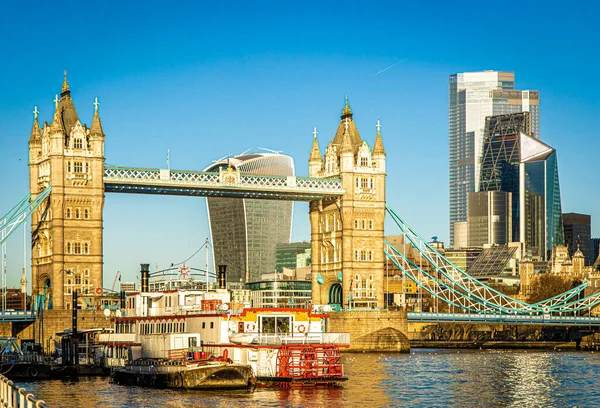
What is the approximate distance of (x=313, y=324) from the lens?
73.9 meters

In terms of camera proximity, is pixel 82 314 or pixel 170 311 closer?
pixel 170 311

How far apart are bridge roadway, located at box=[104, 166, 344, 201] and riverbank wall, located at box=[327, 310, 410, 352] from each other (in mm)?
14197

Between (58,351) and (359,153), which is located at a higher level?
(359,153)

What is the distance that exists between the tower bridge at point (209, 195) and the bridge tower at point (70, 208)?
3.9 inches

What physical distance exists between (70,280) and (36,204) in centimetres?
851

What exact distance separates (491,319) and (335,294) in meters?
18.2

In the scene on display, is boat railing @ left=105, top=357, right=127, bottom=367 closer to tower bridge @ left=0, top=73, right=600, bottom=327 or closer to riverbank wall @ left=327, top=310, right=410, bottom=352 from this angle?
tower bridge @ left=0, top=73, right=600, bottom=327

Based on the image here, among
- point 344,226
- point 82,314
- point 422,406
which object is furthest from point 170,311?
point 344,226

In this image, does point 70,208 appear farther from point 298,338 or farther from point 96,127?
point 298,338

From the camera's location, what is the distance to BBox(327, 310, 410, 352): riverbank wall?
127 m

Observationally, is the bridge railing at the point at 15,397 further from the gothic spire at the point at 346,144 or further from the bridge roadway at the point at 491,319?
the gothic spire at the point at 346,144

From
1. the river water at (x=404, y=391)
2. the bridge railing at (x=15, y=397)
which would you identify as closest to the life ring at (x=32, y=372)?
the river water at (x=404, y=391)

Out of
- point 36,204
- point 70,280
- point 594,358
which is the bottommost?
point 594,358

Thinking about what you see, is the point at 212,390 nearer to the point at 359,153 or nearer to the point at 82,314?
the point at 82,314
